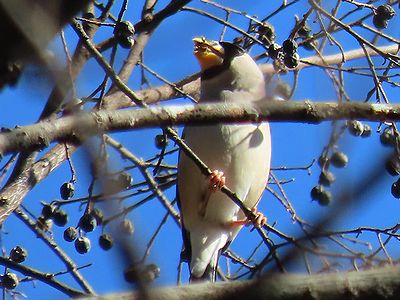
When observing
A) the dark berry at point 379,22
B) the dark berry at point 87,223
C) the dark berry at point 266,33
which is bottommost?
the dark berry at point 87,223

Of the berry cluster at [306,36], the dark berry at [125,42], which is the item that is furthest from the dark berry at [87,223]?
the berry cluster at [306,36]

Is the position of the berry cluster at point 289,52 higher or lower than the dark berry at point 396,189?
higher

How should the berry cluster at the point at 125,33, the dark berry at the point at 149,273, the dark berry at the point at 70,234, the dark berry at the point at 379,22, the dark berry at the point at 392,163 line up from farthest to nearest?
the dark berry at the point at 379,22 → the dark berry at the point at 70,234 → the berry cluster at the point at 125,33 → the dark berry at the point at 392,163 → the dark berry at the point at 149,273

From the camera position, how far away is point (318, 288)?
138 centimetres

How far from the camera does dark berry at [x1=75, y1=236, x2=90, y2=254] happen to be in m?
4.20

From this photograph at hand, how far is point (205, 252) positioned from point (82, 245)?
0.75 m

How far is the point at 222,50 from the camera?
523cm

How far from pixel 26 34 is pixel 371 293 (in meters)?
0.75

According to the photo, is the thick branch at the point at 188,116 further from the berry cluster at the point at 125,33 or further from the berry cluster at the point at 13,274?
the berry cluster at the point at 13,274

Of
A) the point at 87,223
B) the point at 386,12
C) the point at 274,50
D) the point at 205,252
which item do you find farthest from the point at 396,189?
the point at 87,223

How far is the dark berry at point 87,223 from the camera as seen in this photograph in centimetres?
407

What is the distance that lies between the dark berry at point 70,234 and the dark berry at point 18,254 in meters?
0.24

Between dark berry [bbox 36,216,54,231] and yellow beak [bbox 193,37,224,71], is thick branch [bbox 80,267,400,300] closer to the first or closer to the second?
dark berry [bbox 36,216,54,231]

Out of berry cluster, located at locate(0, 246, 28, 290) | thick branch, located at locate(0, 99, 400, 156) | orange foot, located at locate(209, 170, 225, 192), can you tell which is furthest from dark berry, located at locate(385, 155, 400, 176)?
berry cluster, located at locate(0, 246, 28, 290)
